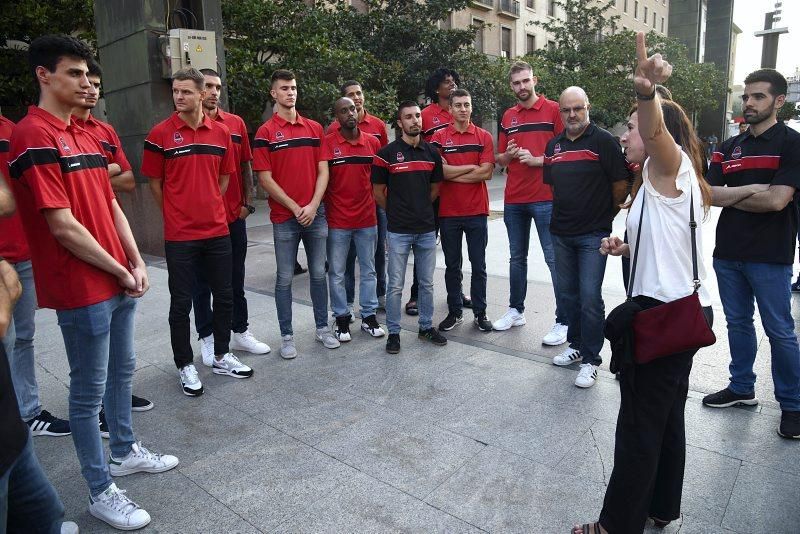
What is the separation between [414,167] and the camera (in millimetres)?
4996

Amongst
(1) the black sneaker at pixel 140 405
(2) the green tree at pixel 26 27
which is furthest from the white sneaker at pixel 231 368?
(2) the green tree at pixel 26 27

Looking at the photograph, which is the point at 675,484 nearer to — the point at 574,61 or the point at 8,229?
the point at 8,229

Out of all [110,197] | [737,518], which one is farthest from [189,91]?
[737,518]

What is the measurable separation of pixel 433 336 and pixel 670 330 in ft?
9.74

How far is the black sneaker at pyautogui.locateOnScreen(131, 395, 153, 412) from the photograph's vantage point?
393 centimetres

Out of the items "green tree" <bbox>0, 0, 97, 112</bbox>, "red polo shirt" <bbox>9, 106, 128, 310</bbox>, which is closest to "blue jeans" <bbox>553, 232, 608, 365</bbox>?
"red polo shirt" <bbox>9, 106, 128, 310</bbox>

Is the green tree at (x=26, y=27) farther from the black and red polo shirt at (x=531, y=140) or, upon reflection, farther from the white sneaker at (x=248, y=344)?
the black and red polo shirt at (x=531, y=140)

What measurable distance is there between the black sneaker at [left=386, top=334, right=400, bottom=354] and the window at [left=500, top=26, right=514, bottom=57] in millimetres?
32545

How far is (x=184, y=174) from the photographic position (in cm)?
412

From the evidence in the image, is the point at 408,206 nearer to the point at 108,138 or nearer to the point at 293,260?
Result: the point at 293,260

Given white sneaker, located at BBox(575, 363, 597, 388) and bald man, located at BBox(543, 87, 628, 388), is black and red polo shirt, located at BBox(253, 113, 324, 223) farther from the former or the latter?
white sneaker, located at BBox(575, 363, 597, 388)

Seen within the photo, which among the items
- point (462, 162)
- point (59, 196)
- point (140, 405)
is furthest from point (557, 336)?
point (59, 196)

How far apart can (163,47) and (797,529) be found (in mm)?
8919

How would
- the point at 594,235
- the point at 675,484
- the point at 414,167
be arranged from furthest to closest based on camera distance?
1. the point at 414,167
2. the point at 594,235
3. the point at 675,484
